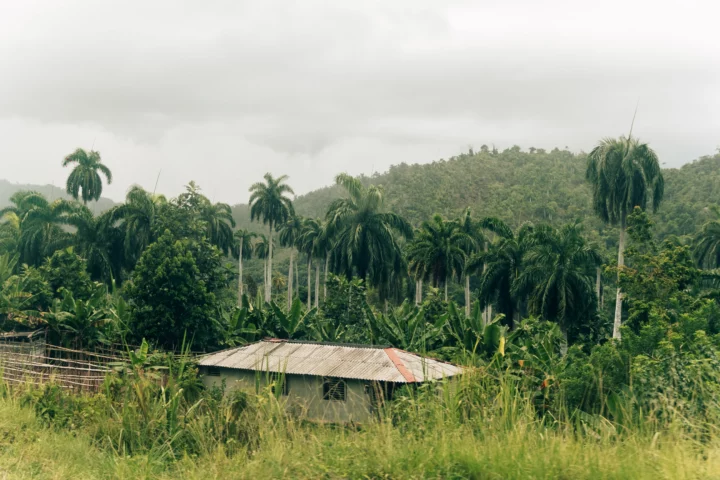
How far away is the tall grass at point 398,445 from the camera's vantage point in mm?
3721

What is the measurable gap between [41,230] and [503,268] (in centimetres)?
3224

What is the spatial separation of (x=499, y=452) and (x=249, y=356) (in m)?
15.5

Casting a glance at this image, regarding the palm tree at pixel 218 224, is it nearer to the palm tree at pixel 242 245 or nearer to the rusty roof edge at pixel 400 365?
the palm tree at pixel 242 245

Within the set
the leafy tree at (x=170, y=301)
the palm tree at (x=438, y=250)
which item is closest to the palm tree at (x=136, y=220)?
the palm tree at (x=438, y=250)

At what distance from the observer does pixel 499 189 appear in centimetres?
8788

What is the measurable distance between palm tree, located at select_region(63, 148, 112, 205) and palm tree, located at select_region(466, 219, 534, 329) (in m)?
37.5

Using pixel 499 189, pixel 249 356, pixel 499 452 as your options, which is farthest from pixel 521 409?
pixel 499 189

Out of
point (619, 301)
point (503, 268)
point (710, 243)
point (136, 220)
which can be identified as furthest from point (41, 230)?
point (710, 243)

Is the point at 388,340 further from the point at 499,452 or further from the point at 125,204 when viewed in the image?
the point at 125,204

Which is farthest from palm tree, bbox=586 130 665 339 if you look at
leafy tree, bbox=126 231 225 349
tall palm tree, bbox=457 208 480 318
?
leafy tree, bbox=126 231 225 349

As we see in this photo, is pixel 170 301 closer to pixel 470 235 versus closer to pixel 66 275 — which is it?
pixel 66 275

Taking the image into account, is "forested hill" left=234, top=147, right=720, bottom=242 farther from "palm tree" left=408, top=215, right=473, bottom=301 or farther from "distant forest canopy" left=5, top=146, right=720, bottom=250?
"palm tree" left=408, top=215, right=473, bottom=301

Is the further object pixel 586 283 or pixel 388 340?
pixel 586 283

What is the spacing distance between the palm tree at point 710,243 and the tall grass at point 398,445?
4808 centimetres
